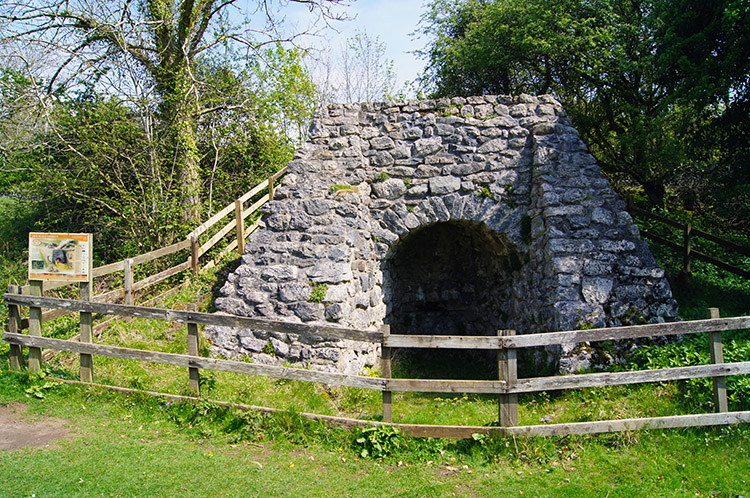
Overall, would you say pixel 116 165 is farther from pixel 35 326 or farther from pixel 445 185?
pixel 445 185

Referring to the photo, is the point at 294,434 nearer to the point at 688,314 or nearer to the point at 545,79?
the point at 688,314

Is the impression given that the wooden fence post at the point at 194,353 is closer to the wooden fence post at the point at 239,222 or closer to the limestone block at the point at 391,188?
the limestone block at the point at 391,188

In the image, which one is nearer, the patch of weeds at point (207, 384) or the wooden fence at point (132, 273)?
the patch of weeds at point (207, 384)

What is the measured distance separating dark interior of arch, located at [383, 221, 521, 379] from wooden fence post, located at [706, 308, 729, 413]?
157 inches

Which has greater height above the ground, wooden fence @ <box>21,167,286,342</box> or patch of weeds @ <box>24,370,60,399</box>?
wooden fence @ <box>21,167,286,342</box>

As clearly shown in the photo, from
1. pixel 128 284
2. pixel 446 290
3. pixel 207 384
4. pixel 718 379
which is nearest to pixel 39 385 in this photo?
pixel 207 384

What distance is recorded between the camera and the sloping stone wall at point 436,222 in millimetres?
6410

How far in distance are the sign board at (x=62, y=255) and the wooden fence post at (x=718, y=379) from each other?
6.64m

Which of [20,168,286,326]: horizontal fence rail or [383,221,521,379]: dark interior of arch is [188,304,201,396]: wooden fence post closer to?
[20,168,286,326]: horizontal fence rail

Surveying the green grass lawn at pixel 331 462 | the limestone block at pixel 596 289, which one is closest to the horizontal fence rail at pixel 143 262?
the green grass lawn at pixel 331 462

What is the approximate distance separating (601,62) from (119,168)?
11.4 meters

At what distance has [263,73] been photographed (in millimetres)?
12766

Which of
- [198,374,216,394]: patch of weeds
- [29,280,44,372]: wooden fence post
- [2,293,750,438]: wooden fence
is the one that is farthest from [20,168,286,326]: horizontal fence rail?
[2,293,750,438]: wooden fence

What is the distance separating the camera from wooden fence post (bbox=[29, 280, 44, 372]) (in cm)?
563
